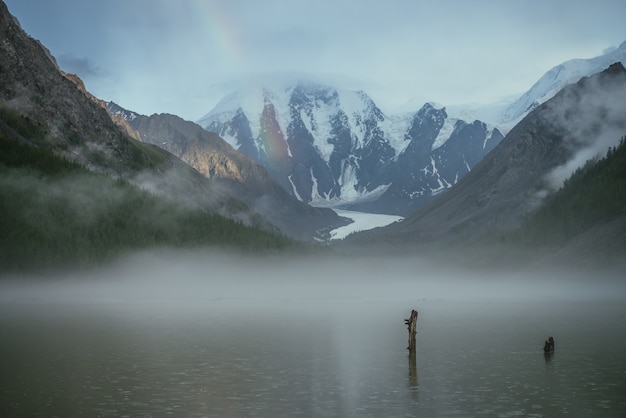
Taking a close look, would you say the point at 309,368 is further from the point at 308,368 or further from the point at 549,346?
the point at 549,346

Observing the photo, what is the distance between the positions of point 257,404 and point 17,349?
43.1 m

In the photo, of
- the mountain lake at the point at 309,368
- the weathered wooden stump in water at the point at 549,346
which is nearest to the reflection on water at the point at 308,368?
the mountain lake at the point at 309,368

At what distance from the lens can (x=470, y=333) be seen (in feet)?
375

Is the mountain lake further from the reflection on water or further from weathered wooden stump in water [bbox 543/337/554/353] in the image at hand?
weathered wooden stump in water [bbox 543/337/554/353]

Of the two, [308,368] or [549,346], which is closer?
[308,368]

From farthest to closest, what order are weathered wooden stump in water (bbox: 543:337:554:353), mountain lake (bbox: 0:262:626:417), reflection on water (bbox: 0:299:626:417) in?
weathered wooden stump in water (bbox: 543:337:554:353)
reflection on water (bbox: 0:299:626:417)
mountain lake (bbox: 0:262:626:417)

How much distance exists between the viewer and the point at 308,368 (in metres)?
78.8

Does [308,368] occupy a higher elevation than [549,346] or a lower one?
lower

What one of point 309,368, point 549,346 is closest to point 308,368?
point 309,368

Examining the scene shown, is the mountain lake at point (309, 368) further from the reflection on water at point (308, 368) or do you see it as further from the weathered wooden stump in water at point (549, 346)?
the weathered wooden stump in water at point (549, 346)

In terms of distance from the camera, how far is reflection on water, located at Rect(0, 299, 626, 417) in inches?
2274

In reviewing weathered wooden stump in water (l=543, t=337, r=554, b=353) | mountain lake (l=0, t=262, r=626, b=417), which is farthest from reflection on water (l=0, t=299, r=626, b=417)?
weathered wooden stump in water (l=543, t=337, r=554, b=353)

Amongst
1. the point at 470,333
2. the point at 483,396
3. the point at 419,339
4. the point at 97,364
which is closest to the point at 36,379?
the point at 97,364

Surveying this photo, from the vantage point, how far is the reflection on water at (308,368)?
57750 millimetres
